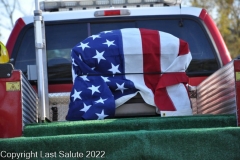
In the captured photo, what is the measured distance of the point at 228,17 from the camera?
2817 centimetres

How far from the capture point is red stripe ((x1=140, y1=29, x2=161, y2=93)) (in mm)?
5137

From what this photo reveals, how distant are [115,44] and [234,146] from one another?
160 centimetres

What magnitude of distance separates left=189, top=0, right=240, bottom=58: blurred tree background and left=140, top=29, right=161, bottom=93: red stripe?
21812mm

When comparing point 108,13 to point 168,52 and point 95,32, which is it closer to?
point 95,32

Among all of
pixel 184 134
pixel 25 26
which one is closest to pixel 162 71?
pixel 184 134

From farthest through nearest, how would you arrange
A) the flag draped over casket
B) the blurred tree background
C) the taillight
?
the blurred tree background < the taillight < the flag draped over casket

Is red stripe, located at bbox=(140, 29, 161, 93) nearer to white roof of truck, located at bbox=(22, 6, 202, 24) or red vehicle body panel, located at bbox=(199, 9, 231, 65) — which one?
white roof of truck, located at bbox=(22, 6, 202, 24)

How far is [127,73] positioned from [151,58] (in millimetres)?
228

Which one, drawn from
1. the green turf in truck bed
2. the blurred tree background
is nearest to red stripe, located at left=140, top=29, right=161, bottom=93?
the green turf in truck bed

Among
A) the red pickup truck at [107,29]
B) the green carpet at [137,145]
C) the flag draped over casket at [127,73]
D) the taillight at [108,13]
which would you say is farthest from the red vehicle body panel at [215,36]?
the green carpet at [137,145]

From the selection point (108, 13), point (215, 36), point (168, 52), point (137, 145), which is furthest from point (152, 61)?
point (137, 145)

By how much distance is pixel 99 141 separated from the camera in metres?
3.82

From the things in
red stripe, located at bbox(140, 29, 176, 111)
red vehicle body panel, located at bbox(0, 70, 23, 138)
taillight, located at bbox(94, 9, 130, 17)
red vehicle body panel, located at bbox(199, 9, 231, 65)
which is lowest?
red vehicle body panel, located at bbox(0, 70, 23, 138)

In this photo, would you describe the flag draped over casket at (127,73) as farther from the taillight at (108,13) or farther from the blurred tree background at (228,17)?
the blurred tree background at (228,17)
